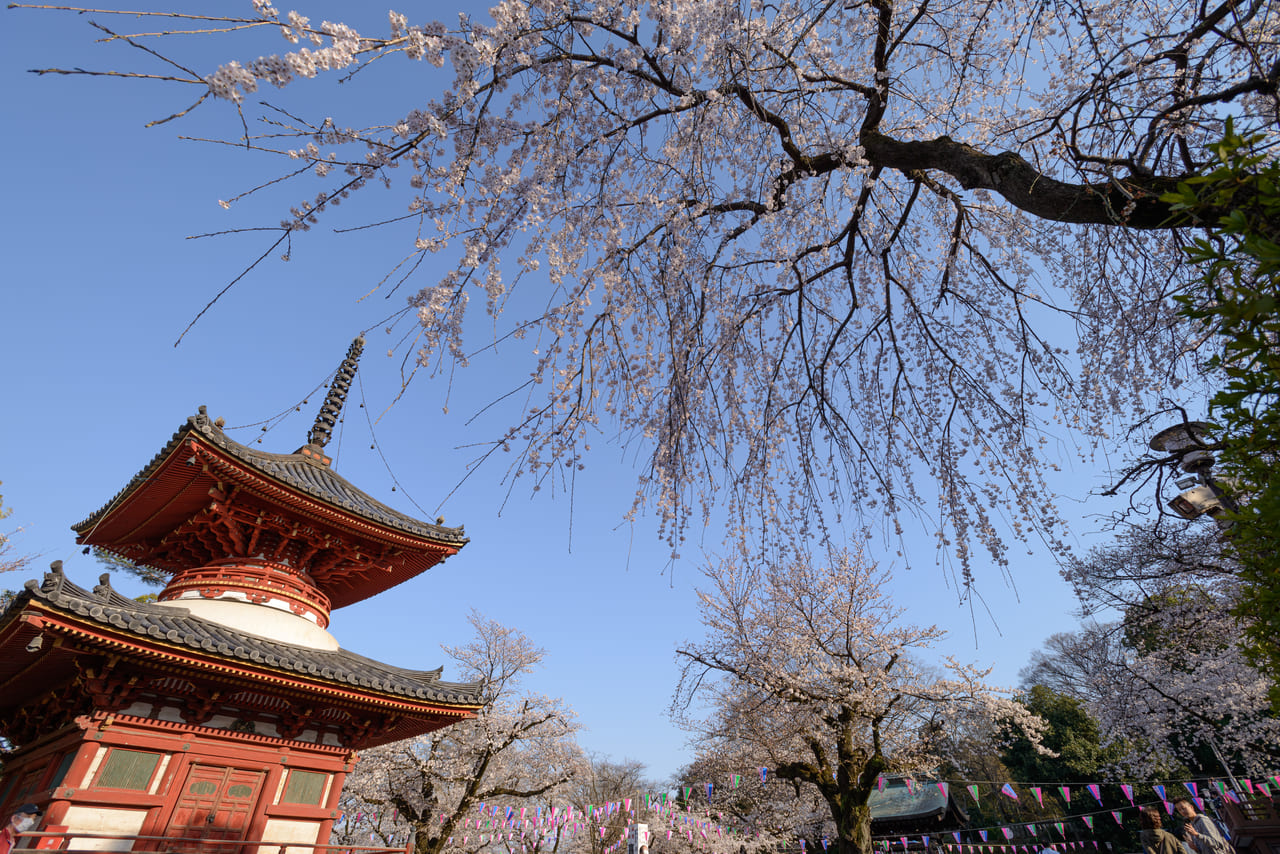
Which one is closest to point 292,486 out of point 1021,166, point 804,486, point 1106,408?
point 804,486

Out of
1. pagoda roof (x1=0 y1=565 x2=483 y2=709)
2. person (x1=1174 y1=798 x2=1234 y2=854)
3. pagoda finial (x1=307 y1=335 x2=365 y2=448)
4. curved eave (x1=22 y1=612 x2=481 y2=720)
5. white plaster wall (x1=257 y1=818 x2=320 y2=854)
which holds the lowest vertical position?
person (x1=1174 y1=798 x2=1234 y2=854)

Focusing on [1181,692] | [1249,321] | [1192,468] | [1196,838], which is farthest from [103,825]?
[1181,692]

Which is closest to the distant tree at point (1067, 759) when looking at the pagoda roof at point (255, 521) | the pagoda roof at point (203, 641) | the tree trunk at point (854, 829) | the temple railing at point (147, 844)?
the tree trunk at point (854, 829)

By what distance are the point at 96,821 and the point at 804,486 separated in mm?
A: 6843

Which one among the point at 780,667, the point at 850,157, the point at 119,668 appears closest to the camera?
the point at 850,157

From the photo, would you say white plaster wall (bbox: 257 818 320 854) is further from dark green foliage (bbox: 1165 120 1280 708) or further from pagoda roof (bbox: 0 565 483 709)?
dark green foliage (bbox: 1165 120 1280 708)

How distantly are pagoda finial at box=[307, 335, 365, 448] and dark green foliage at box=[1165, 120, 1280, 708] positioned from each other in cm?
974

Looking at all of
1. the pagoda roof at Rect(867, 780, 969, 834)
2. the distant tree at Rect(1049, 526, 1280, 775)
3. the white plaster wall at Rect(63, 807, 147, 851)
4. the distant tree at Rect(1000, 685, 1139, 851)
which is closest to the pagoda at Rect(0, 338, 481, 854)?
the white plaster wall at Rect(63, 807, 147, 851)

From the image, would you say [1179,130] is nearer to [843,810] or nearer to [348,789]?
[843,810]

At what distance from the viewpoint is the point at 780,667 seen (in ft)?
40.0

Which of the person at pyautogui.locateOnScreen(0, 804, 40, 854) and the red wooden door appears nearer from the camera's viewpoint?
the person at pyautogui.locateOnScreen(0, 804, 40, 854)

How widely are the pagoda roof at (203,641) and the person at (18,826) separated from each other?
1473 millimetres

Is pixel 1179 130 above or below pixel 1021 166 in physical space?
above

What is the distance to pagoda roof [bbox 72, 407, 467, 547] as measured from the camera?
21.2 feet
